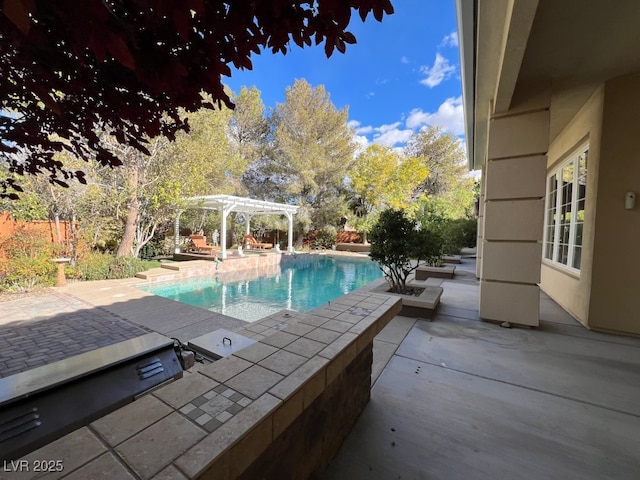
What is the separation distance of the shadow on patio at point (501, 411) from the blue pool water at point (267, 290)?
13.3 ft

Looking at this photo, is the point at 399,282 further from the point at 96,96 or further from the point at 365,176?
the point at 365,176

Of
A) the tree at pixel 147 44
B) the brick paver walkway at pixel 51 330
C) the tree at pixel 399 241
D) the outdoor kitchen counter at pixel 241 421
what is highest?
the tree at pixel 147 44

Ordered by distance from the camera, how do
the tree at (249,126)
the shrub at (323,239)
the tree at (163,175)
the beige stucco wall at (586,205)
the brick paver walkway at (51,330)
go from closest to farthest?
1. the brick paver walkway at (51,330)
2. the beige stucco wall at (586,205)
3. the tree at (163,175)
4. the tree at (249,126)
5. the shrub at (323,239)

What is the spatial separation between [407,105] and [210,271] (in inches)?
1006

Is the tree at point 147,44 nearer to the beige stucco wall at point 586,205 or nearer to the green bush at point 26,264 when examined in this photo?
the beige stucco wall at point 586,205

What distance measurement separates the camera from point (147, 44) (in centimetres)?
88

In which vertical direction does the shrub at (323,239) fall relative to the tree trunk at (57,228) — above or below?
below

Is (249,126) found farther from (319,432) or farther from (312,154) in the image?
(319,432)

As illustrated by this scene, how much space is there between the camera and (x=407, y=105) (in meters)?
27.0

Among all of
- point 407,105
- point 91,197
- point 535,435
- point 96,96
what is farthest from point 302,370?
point 407,105

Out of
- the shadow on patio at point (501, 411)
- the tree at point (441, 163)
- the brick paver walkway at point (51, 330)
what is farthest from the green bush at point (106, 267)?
the tree at point (441, 163)

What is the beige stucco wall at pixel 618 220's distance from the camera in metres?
3.56

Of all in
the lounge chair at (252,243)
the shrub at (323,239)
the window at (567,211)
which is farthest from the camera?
the shrub at (323,239)

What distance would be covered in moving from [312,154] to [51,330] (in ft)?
56.7
